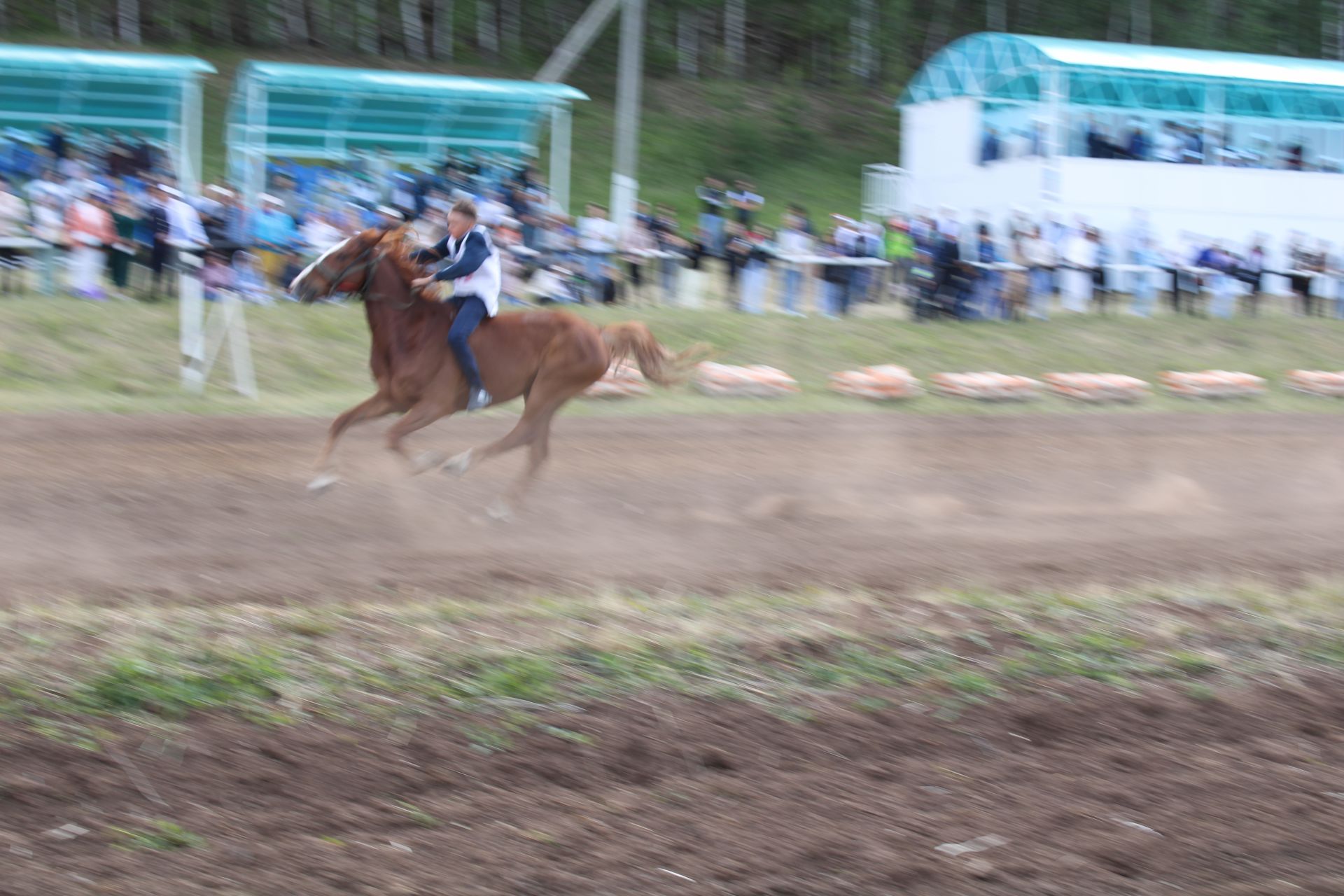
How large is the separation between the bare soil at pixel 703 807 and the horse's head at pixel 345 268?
4.63 m

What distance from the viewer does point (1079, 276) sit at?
2248 centimetres

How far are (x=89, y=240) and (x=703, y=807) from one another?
13.1 m

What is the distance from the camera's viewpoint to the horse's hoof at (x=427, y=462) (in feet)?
32.9

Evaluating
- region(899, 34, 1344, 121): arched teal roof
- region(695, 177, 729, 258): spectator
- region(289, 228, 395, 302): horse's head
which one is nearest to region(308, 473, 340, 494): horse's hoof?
region(289, 228, 395, 302): horse's head

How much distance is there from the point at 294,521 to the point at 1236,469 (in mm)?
8822

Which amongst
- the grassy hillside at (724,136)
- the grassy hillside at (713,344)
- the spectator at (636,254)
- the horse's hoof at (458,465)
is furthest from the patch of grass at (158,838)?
the grassy hillside at (724,136)

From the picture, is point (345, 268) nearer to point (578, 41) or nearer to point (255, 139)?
point (255, 139)

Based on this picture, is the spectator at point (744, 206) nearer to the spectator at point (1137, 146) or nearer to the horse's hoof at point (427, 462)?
the spectator at point (1137, 146)

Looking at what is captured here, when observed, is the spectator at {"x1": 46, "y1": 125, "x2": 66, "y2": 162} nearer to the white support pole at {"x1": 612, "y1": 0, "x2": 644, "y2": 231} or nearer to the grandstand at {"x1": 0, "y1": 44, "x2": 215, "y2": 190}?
the grandstand at {"x1": 0, "y1": 44, "x2": 215, "y2": 190}

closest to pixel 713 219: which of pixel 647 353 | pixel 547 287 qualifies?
pixel 547 287

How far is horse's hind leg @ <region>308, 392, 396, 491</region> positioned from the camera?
397 inches

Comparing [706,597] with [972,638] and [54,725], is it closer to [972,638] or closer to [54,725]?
[972,638]

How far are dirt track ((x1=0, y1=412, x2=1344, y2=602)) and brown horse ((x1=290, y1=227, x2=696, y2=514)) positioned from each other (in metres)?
0.54

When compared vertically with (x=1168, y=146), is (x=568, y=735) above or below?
below
